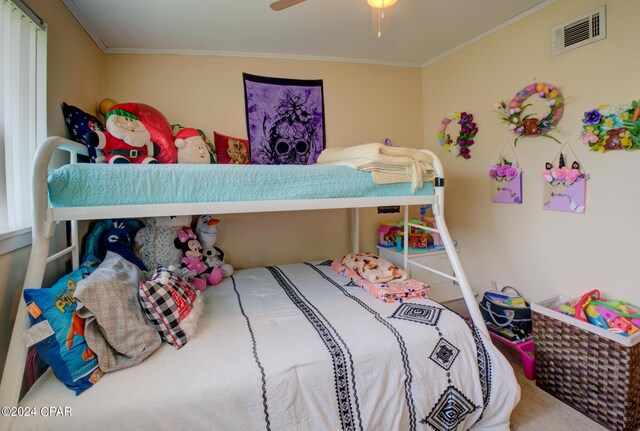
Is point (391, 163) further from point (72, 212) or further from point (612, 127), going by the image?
point (72, 212)

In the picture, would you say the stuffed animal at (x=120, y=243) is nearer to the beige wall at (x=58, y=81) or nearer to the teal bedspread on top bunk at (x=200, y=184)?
the beige wall at (x=58, y=81)

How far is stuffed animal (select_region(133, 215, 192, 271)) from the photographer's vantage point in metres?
2.06

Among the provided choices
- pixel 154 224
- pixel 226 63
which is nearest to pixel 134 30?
pixel 226 63

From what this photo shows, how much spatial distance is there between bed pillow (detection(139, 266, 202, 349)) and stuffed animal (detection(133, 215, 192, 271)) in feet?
1.90

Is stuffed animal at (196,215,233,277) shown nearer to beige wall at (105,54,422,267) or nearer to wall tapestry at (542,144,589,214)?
beige wall at (105,54,422,267)

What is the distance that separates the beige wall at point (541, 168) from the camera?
166cm

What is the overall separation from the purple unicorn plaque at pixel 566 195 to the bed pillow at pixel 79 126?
274 centimetres

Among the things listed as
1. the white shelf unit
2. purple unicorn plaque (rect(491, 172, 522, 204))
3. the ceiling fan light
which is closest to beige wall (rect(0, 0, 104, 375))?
the ceiling fan light

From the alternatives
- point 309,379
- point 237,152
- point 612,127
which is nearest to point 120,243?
point 237,152

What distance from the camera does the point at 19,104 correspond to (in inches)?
56.6

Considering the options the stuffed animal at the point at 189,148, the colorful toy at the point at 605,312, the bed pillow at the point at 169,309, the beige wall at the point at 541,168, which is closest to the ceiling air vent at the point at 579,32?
the beige wall at the point at 541,168

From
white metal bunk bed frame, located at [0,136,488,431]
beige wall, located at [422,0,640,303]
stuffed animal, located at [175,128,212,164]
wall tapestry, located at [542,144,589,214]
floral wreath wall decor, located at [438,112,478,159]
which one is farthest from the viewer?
floral wreath wall decor, located at [438,112,478,159]

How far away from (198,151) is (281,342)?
53.1 inches

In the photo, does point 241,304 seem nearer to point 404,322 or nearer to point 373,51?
point 404,322
